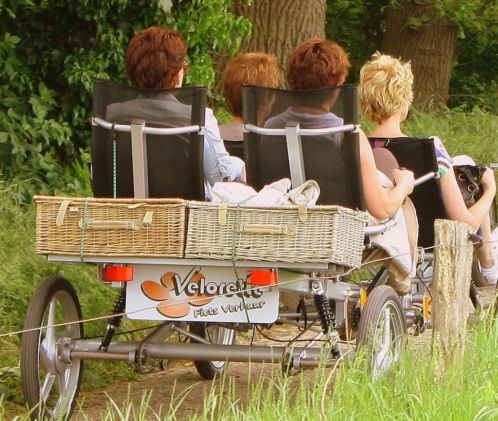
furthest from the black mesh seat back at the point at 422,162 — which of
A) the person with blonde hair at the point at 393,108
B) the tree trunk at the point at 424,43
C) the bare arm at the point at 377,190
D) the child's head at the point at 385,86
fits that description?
the tree trunk at the point at 424,43

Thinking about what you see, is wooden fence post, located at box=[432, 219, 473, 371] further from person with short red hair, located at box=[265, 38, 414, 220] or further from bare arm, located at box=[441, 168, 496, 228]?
bare arm, located at box=[441, 168, 496, 228]

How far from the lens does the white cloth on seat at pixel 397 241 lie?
289 inches

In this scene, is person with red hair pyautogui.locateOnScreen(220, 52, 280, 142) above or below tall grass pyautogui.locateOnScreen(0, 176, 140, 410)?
above

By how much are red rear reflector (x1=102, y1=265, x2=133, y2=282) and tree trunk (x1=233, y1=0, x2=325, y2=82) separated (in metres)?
9.14

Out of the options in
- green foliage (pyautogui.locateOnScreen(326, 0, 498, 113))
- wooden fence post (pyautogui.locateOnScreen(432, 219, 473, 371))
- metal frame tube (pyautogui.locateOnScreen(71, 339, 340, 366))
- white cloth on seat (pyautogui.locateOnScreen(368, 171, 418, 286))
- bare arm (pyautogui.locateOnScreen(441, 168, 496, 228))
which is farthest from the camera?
green foliage (pyautogui.locateOnScreen(326, 0, 498, 113))

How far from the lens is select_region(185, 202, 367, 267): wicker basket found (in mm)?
6316

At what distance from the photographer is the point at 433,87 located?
20359 millimetres

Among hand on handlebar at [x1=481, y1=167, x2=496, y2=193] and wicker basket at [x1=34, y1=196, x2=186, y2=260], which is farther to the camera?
hand on handlebar at [x1=481, y1=167, x2=496, y2=193]

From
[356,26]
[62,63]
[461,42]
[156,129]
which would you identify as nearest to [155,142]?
[156,129]

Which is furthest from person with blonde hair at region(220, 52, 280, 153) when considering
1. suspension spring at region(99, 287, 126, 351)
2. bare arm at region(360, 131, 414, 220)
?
suspension spring at region(99, 287, 126, 351)

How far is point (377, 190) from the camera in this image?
6.99 meters

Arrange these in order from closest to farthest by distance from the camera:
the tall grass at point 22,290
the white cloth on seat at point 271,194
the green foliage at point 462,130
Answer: the white cloth on seat at point 271,194 < the tall grass at point 22,290 < the green foliage at point 462,130

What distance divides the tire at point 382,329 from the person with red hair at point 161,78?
903 mm

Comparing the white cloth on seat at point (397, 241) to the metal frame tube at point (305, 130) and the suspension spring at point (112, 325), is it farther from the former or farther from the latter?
the suspension spring at point (112, 325)
